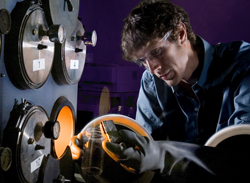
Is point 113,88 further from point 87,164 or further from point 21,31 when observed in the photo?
point 21,31

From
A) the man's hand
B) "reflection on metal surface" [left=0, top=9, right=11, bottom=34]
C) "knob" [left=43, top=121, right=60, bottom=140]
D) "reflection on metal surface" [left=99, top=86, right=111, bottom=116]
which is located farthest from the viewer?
"reflection on metal surface" [left=99, top=86, right=111, bottom=116]

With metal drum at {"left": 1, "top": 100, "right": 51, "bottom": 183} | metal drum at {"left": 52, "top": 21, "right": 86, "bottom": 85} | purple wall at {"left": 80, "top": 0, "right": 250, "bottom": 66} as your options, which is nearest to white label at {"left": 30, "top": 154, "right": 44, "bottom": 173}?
metal drum at {"left": 1, "top": 100, "right": 51, "bottom": 183}

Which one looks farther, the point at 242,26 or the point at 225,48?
the point at 242,26

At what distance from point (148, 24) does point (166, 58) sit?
22 cm

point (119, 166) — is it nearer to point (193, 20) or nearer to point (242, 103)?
point (242, 103)

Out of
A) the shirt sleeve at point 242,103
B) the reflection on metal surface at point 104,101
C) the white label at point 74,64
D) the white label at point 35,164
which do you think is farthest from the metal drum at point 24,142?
the reflection on metal surface at point 104,101

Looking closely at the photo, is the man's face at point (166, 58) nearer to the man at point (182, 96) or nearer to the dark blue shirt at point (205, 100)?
the man at point (182, 96)

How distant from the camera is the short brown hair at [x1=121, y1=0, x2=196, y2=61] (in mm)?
1293

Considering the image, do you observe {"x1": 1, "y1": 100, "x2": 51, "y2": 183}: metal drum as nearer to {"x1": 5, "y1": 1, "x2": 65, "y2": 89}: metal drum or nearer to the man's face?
{"x1": 5, "y1": 1, "x2": 65, "y2": 89}: metal drum

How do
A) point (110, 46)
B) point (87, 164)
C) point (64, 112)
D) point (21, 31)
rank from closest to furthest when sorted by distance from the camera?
1. point (21, 31)
2. point (87, 164)
3. point (64, 112)
4. point (110, 46)

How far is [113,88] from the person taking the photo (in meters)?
2.88

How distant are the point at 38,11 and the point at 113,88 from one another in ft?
6.21

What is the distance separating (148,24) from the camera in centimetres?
130

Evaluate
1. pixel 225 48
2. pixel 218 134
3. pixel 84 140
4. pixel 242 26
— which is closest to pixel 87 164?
pixel 84 140
